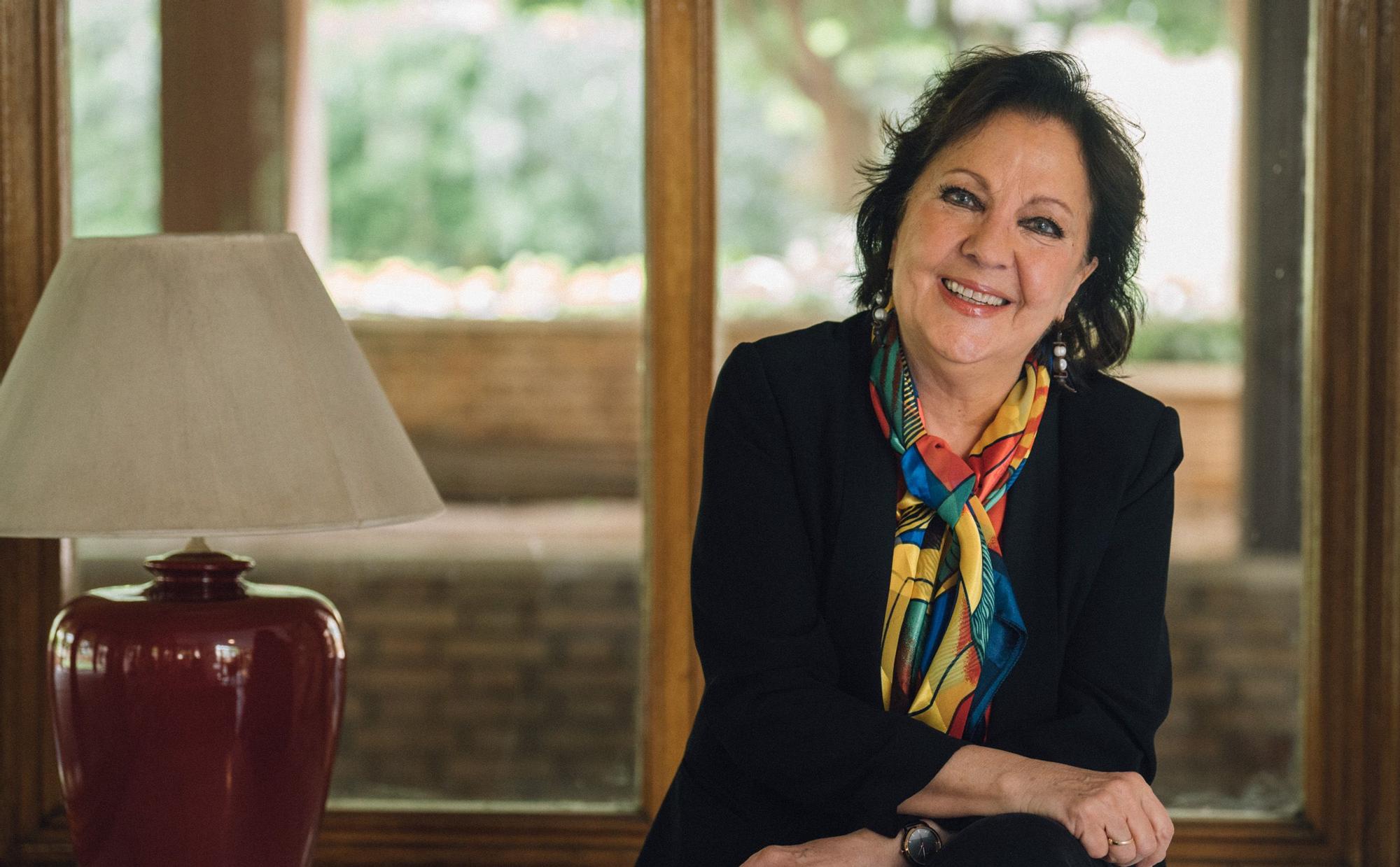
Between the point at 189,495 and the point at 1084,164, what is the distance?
3.47 ft

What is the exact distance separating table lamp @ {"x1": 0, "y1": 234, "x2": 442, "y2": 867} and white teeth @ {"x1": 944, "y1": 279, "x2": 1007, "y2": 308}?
0.67 meters

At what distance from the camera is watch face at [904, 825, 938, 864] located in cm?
136

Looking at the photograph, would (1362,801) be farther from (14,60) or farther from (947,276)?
(14,60)

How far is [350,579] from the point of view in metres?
3.73

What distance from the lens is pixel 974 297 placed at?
146 cm

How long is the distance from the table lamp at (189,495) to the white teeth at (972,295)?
26.3 inches

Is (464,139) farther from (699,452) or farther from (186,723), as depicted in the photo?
(186,723)

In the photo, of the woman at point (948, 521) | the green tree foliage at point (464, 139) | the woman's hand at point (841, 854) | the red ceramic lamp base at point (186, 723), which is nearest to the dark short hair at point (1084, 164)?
the woman at point (948, 521)

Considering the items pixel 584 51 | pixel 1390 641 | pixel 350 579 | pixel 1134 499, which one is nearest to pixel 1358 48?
pixel 1390 641

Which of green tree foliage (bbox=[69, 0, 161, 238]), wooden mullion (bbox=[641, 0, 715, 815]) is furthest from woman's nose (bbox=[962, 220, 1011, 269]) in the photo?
green tree foliage (bbox=[69, 0, 161, 238])

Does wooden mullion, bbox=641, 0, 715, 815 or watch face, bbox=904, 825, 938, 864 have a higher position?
wooden mullion, bbox=641, 0, 715, 815

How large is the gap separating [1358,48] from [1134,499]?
1.08 metres

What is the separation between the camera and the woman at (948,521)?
4.69ft

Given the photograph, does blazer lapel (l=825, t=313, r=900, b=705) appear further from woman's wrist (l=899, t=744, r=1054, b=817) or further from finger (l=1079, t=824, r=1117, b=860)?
finger (l=1079, t=824, r=1117, b=860)
